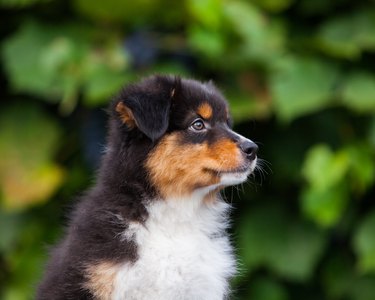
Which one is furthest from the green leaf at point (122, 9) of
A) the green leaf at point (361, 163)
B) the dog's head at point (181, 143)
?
the dog's head at point (181, 143)

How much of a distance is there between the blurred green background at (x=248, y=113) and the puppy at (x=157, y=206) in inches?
117

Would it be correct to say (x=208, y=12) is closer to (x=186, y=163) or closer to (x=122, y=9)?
(x=122, y=9)

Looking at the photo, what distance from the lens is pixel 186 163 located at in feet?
18.9

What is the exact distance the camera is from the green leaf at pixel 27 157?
30.3ft

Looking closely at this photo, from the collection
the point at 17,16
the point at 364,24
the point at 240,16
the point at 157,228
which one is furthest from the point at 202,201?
the point at 17,16

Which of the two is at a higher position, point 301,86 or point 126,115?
point 126,115

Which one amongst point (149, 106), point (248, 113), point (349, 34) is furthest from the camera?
point (349, 34)

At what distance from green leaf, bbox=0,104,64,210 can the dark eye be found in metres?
3.64

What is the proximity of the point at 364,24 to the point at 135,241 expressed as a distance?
14.5ft

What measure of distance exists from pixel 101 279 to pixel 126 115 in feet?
3.10

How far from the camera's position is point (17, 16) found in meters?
9.95

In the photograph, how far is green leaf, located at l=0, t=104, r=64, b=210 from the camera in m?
9.25

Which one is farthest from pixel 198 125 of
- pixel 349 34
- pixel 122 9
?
pixel 349 34

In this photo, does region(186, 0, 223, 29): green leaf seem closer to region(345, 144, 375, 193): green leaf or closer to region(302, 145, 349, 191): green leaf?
region(302, 145, 349, 191): green leaf
